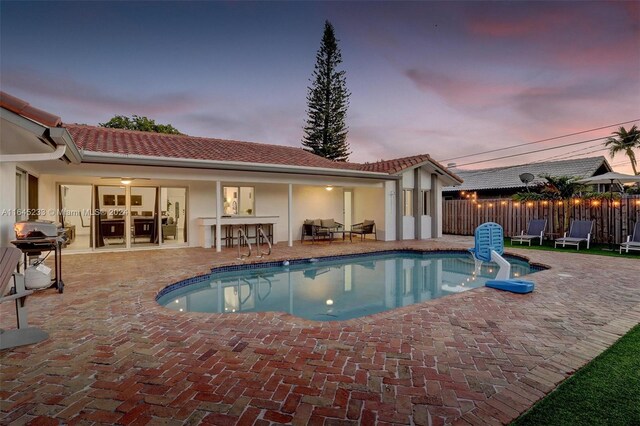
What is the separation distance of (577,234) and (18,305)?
53.3 ft

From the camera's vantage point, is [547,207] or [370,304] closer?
[370,304]

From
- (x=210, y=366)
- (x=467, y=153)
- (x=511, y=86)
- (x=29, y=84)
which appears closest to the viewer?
(x=210, y=366)

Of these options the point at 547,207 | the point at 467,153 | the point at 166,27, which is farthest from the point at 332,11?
the point at 467,153

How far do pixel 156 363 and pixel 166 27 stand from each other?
12186 millimetres

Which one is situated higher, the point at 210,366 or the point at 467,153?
the point at 467,153

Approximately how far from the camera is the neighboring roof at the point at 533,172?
2034 cm

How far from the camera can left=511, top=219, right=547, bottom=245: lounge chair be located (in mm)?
13250

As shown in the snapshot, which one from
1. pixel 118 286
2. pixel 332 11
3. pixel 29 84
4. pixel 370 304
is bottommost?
pixel 370 304

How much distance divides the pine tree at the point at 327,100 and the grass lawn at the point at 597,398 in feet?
86.3

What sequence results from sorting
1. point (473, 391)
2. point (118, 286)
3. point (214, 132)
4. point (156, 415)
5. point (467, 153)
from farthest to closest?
1. point (467, 153)
2. point (214, 132)
3. point (118, 286)
4. point (473, 391)
5. point (156, 415)

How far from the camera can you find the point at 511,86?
1361cm

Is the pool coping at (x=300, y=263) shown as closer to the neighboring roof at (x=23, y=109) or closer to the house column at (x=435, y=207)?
the neighboring roof at (x=23, y=109)

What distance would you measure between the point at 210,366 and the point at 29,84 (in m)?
15.6

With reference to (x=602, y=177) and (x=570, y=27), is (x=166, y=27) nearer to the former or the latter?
(x=570, y=27)
